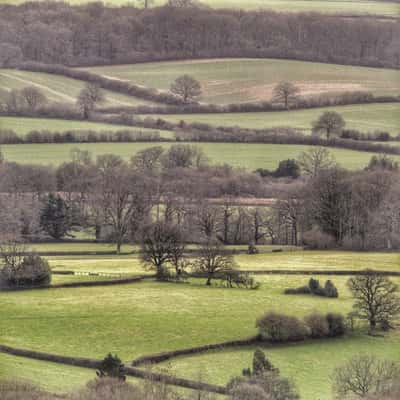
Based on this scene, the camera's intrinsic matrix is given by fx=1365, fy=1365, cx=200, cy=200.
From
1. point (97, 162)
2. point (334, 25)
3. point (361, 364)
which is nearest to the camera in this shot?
point (361, 364)

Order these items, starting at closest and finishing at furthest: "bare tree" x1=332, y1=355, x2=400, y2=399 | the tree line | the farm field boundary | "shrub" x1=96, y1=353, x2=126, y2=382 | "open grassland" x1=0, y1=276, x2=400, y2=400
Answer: "bare tree" x1=332, y1=355, x2=400, y2=399, "shrub" x1=96, y1=353, x2=126, y2=382, the farm field boundary, "open grassland" x1=0, y1=276, x2=400, y2=400, the tree line

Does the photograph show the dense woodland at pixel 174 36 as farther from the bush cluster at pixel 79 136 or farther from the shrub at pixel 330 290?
the shrub at pixel 330 290

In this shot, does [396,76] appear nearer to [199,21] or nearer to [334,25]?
[334,25]

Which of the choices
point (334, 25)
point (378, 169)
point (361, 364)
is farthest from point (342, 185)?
point (361, 364)

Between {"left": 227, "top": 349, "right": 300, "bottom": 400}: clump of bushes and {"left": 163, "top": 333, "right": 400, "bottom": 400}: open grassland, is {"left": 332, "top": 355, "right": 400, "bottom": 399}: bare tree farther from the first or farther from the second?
{"left": 227, "top": 349, "right": 300, "bottom": 400}: clump of bushes

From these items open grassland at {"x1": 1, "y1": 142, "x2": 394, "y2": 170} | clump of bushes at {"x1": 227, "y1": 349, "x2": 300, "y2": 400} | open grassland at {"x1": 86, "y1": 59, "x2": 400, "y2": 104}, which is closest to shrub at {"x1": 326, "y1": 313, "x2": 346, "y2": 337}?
clump of bushes at {"x1": 227, "y1": 349, "x2": 300, "y2": 400}

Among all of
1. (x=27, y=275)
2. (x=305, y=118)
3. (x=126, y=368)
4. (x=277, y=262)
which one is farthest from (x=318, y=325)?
(x=305, y=118)
